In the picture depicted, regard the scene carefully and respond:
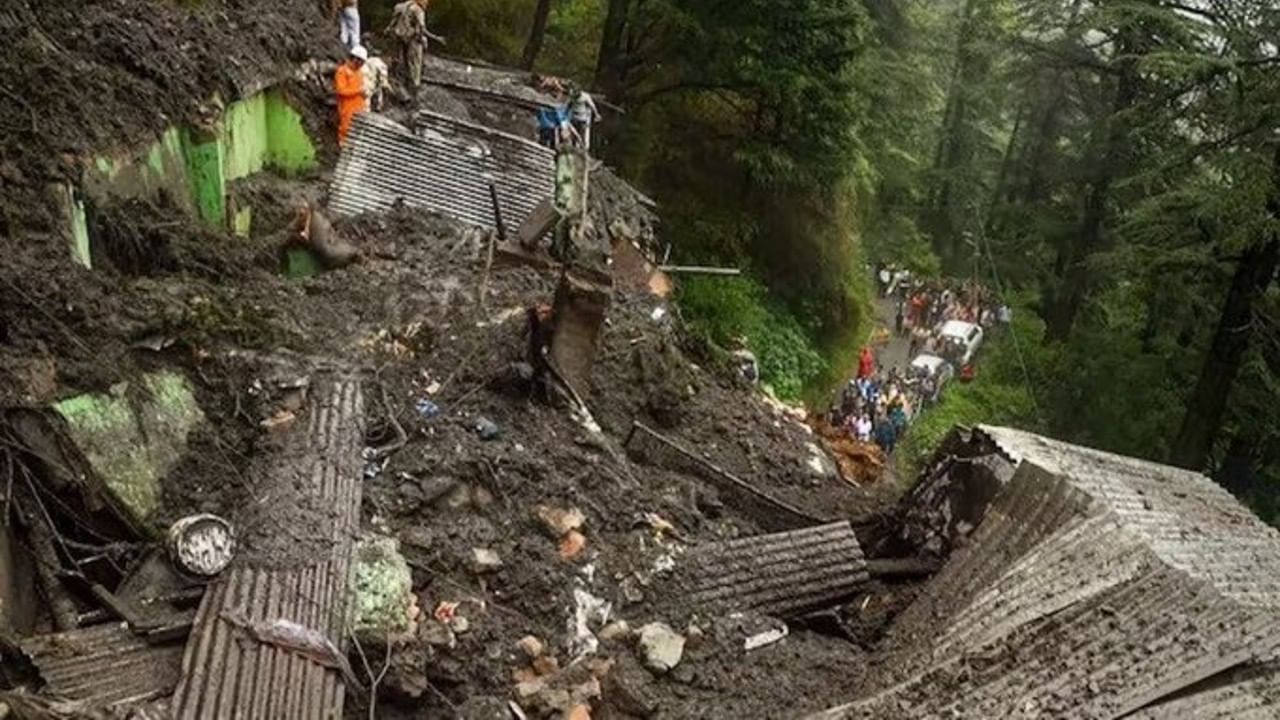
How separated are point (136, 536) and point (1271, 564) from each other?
7479 millimetres

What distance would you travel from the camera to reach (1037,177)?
28875 mm

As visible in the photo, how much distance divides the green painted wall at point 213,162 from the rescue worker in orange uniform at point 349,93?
562 mm

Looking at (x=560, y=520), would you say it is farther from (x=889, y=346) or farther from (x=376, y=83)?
(x=889, y=346)

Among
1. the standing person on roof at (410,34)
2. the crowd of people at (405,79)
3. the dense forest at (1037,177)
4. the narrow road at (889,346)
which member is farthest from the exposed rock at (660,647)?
the narrow road at (889,346)

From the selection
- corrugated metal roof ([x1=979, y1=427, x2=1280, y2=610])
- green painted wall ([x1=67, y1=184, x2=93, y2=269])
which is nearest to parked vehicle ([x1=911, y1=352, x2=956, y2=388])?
corrugated metal roof ([x1=979, y1=427, x2=1280, y2=610])

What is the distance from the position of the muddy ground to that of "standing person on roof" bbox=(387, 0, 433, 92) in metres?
3.50

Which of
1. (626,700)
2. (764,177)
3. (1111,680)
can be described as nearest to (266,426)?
(626,700)

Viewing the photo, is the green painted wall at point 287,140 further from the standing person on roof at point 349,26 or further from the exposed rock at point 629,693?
the exposed rock at point 629,693

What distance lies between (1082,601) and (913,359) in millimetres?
20223

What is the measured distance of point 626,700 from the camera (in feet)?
20.9

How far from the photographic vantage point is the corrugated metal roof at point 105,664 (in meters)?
4.92

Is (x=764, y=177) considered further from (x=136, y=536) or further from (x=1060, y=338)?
(x=136, y=536)

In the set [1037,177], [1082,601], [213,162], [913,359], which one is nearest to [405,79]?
[213,162]

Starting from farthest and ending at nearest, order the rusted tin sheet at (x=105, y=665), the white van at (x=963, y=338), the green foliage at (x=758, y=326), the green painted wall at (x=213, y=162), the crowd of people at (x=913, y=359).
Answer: the white van at (x=963, y=338), the green foliage at (x=758, y=326), the crowd of people at (x=913, y=359), the green painted wall at (x=213, y=162), the rusted tin sheet at (x=105, y=665)
